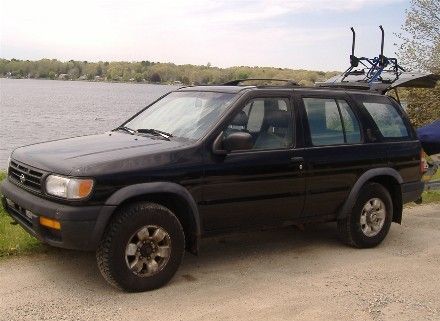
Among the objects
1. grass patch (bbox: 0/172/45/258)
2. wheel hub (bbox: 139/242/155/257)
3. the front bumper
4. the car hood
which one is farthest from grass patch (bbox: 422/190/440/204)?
the front bumper

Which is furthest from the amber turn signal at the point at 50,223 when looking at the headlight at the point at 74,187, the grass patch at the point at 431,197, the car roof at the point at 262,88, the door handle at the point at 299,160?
the grass patch at the point at 431,197

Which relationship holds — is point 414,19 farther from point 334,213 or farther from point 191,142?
point 191,142

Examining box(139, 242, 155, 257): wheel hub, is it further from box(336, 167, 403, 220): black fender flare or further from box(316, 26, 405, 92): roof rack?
box(316, 26, 405, 92): roof rack

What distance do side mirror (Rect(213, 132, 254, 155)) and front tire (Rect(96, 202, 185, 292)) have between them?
28.7 inches

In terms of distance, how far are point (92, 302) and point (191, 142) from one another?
160 cm

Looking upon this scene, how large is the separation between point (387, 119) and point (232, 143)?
2.53 metres

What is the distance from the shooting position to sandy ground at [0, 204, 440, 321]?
432 cm

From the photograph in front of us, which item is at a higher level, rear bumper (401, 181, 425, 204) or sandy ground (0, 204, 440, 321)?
rear bumper (401, 181, 425, 204)

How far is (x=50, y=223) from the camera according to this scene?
172 inches

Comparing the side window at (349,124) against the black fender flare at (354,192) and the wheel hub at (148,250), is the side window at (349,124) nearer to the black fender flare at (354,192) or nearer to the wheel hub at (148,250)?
the black fender flare at (354,192)

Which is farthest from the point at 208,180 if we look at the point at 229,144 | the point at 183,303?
the point at 183,303

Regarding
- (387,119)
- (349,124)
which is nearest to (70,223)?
(349,124)

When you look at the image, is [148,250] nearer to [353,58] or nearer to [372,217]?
[372,217]

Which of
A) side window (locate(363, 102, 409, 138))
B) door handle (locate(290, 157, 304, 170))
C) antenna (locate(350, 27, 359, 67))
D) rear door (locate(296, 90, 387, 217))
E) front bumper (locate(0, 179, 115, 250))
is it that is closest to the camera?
front bumper (locate(0, 179, 115, 250))
